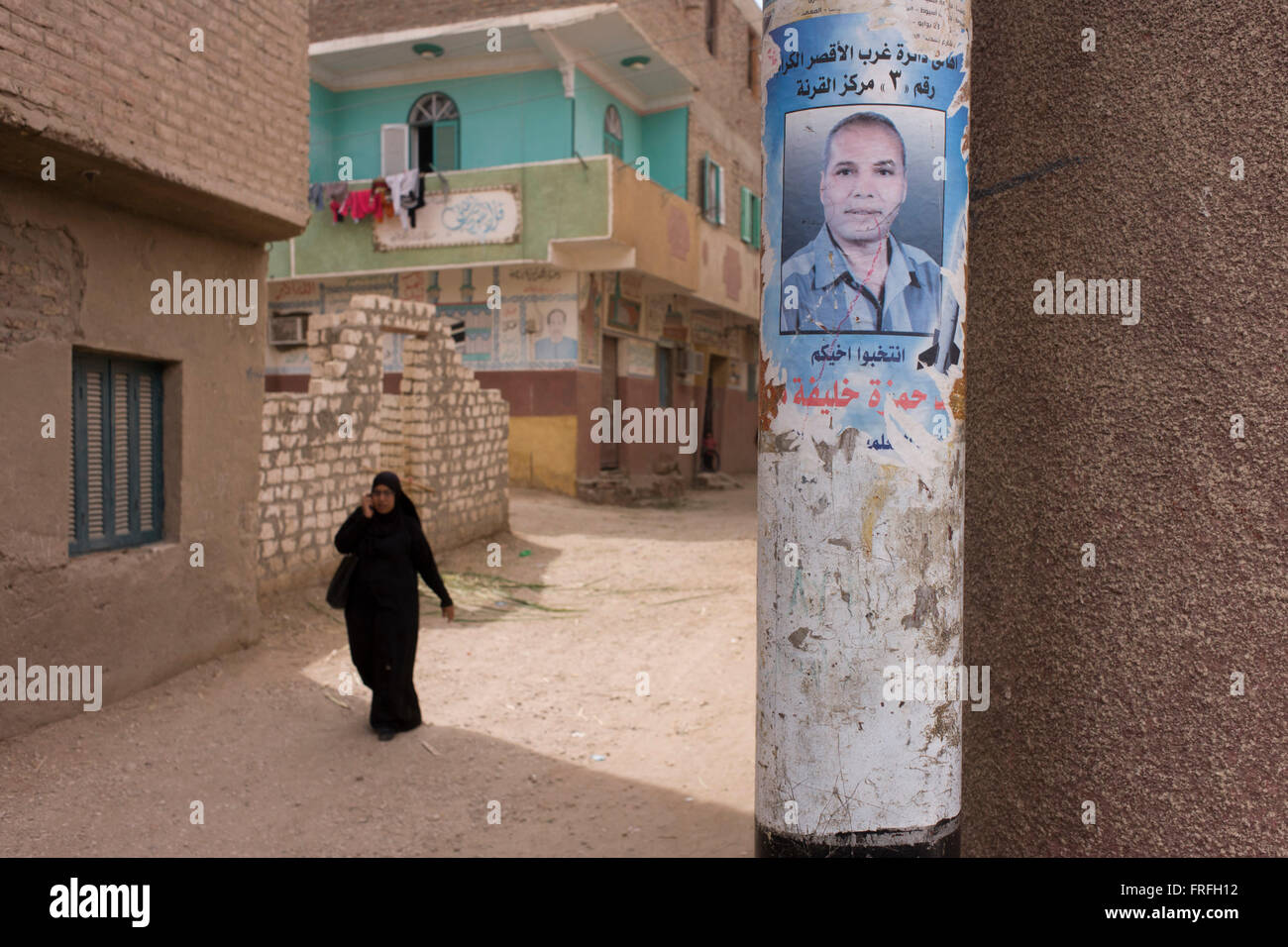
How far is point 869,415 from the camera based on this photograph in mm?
2379

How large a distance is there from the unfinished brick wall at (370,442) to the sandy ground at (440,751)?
0.68 metres

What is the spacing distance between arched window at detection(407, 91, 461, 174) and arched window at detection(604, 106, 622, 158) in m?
2.60

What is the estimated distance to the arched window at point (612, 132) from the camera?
1755 cm

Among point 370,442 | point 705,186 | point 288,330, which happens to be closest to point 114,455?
point 370,442

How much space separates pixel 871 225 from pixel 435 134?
1615cm

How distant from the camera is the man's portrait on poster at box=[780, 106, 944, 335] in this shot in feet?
7.83

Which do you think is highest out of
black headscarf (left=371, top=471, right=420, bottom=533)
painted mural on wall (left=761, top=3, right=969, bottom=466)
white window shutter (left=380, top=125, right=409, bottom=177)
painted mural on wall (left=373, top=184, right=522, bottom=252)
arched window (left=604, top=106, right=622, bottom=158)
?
arched window (left=604, top=106, right=622, bottom=158)

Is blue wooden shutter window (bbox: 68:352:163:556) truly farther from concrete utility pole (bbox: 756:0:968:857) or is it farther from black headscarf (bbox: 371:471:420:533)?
concrete utility pole (bbox: 756:0:968:857)

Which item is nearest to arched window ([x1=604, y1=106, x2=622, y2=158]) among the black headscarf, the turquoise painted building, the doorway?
the turquoise painted building

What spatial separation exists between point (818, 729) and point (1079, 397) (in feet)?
4.00

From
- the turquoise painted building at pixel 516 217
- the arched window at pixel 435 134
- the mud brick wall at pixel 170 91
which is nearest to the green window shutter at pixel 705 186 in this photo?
the turquoise painted building at pixel 516 217

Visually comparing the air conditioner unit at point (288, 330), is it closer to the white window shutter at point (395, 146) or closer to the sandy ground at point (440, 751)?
the white window shutter at point (395, 146)

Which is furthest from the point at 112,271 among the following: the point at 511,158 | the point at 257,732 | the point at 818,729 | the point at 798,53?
the point at 511,158
